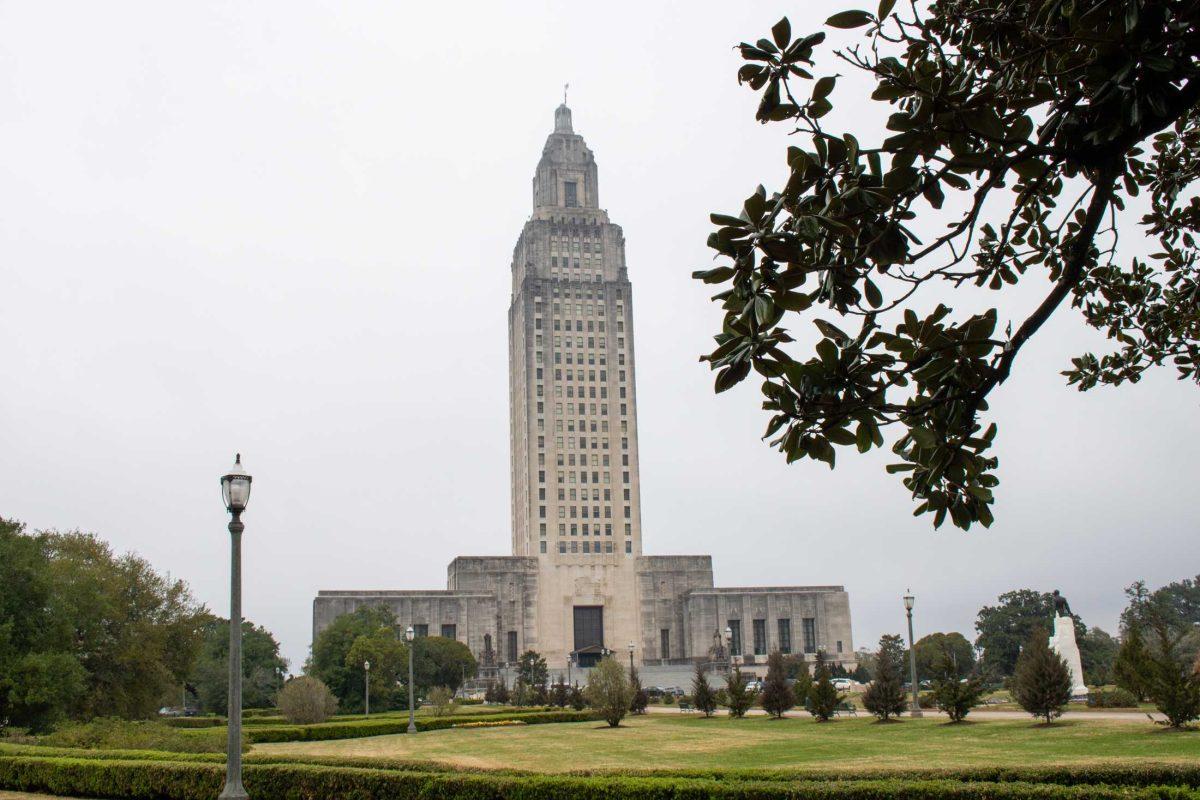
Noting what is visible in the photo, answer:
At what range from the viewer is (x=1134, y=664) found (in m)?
25.4

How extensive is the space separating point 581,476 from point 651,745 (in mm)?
62047

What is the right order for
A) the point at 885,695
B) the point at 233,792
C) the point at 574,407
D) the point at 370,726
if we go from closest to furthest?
the point at 233,792 → the point at 885,695 → the point at 370,726 → the point at 574,407

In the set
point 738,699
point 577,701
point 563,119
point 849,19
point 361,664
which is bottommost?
point 577,701

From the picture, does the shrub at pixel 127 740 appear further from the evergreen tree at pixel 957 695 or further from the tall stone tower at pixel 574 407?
the tall stone tower at pixel 574 407

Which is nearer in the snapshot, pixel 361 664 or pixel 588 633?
pixel 361 664

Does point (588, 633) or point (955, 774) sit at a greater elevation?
point (955, 774)

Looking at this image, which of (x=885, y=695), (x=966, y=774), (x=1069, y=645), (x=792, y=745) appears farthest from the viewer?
(x=1069, y=645)

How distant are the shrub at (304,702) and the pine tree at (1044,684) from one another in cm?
2790

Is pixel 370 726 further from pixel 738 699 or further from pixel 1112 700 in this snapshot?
pixel 1112 700

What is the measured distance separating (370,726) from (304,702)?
5.28 m

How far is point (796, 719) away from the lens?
37.6 metres

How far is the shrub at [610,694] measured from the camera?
36.8 metres

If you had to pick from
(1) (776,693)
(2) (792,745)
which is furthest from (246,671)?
(2) (792,745)

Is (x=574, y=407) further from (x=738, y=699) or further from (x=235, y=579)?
(x=235, y=579)
